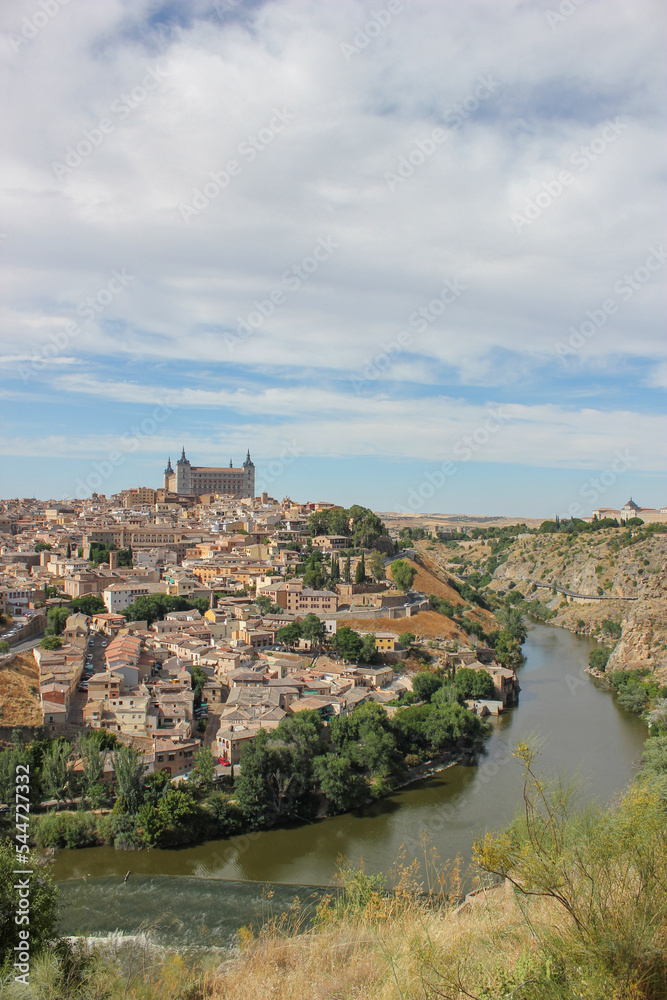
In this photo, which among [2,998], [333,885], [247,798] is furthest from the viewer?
[247,798]

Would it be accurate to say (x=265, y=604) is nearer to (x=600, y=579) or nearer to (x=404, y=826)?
(x=404, y=826)

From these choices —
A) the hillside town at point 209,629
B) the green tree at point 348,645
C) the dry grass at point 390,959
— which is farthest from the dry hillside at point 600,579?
the dry grass at point 390,959

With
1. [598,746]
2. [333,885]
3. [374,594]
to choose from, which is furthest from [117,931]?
[374,594]

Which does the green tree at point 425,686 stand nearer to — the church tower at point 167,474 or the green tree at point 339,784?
the green tree at point 339,784

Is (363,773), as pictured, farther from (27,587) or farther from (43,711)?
(27,587)

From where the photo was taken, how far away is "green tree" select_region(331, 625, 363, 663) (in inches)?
485

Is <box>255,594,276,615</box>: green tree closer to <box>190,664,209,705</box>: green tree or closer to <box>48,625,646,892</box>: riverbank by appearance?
<box>190,664,209,705</box>: green tree

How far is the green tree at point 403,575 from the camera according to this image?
16953 mm

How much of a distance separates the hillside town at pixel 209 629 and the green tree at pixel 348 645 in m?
0.04

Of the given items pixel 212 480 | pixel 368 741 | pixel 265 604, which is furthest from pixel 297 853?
pixel 212 480

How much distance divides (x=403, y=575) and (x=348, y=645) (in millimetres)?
4924

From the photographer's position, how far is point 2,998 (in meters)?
A: 2.47

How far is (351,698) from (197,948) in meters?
5.31

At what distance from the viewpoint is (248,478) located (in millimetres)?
35969
